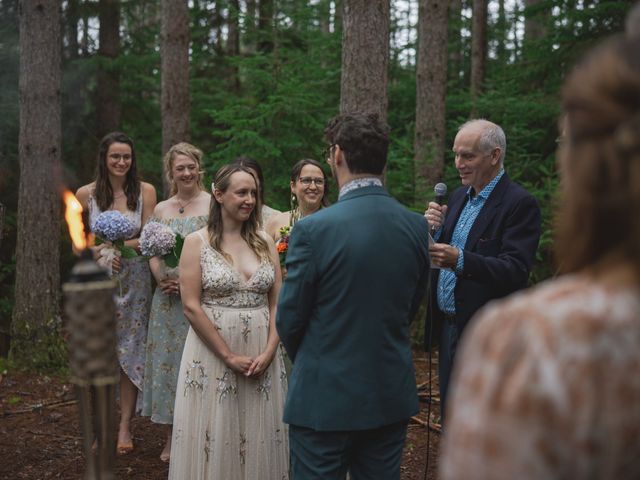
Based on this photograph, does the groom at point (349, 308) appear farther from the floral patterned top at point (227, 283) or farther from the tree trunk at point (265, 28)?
the tree trunk at point (265, 28)

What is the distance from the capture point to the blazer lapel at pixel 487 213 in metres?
4.05

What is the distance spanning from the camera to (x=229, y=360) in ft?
13.7

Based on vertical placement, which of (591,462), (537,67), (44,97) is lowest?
(591,462)

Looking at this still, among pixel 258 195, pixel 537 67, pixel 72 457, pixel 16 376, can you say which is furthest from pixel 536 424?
pixel 537 67

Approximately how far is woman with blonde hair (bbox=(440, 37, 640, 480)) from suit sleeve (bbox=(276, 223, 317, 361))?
1755 mm

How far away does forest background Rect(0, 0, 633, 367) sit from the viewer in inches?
355

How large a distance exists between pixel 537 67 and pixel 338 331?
9.11 meters

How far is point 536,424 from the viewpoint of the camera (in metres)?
1.16

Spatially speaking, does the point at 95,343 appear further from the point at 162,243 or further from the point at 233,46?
the point at 233,46

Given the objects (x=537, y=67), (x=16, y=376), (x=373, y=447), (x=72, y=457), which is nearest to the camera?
(x=373, y=447)

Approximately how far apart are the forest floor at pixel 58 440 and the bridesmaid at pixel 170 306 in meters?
0.31

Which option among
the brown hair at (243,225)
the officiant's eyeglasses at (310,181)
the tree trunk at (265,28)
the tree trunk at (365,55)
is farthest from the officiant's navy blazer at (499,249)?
the tree trunk at (265,28)

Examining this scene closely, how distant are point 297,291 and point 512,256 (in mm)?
1488

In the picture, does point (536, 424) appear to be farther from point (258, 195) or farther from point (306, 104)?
point (306, 104)
